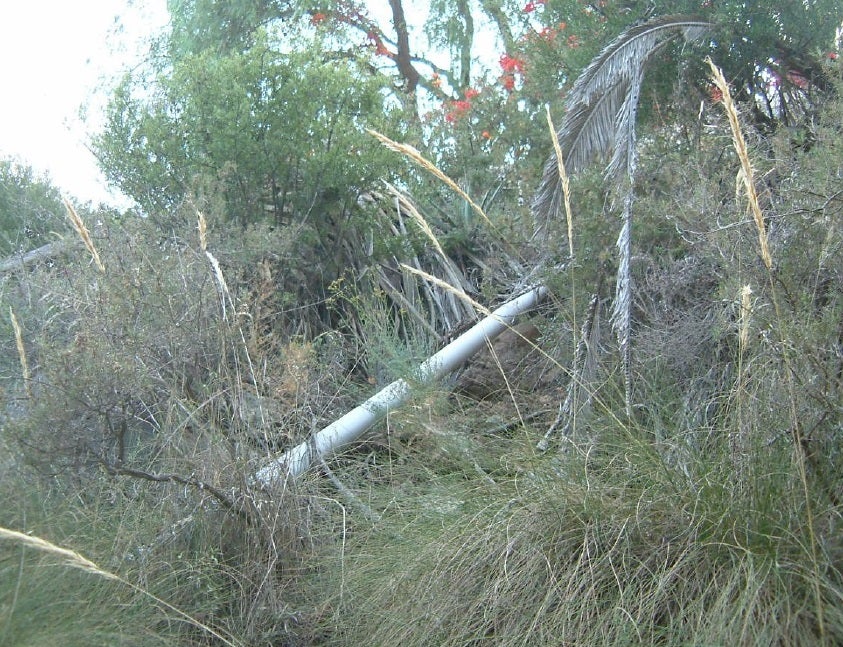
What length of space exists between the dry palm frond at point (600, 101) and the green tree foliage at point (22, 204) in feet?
17.5

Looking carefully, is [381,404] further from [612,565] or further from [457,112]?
[457,112]

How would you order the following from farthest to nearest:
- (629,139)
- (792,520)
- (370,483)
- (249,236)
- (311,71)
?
(311,71) → (249,236) → (629,139) → (370,483) → (792,520)

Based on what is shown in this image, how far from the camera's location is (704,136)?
679cm

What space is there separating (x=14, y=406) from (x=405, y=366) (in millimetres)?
2448

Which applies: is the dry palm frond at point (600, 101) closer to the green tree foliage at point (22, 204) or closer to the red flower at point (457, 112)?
the red flower at point (457, 112)

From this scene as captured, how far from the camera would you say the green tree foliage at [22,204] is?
1009 centimetres

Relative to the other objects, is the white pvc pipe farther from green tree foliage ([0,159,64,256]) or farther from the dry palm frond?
green tree foliage ([0,159,64,256])

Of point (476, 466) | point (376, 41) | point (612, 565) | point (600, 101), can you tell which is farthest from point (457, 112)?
point (612, 565)

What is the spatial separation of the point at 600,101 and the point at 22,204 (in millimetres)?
6266

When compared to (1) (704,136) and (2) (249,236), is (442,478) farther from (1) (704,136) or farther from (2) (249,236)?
(2) (249,236)

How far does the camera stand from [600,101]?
700 centimetres

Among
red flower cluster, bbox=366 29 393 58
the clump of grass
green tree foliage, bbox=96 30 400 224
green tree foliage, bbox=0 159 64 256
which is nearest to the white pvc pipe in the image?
the clump of grass

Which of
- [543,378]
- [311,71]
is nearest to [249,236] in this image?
[311,71]

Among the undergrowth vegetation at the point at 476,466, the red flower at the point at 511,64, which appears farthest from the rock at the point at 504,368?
the red flower at the point at 511,64
